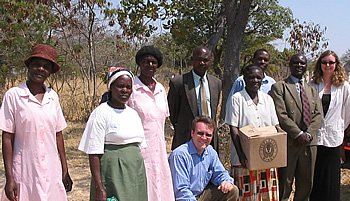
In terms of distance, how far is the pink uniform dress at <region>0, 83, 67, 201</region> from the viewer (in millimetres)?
2930

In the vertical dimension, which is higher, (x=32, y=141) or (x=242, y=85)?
(x=242, y=85)

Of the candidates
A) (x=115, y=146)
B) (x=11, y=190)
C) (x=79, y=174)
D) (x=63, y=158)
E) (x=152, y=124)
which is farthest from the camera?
(x=79, y=174)

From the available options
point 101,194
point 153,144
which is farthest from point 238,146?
point 101,194

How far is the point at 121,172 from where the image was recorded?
10.2 ft

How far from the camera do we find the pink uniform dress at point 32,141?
9.61 ft

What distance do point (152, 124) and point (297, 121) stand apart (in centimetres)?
144

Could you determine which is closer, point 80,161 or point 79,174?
point 79,174

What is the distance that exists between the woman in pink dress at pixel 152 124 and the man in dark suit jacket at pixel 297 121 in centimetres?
119

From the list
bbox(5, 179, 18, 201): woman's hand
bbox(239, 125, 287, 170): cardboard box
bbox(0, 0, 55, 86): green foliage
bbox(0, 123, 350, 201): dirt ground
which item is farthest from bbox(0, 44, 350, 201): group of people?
bbox(0, 0, 55, 86): green foliage

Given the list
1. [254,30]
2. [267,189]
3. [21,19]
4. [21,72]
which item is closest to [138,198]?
[267,189]

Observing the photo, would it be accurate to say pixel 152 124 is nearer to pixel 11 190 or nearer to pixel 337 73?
pixel 11 190

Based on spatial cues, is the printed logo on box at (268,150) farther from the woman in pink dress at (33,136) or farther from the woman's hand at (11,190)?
the woman's hand at (11,190)

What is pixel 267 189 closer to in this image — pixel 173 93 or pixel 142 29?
pixel 173 93

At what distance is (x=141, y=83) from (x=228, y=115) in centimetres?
86
